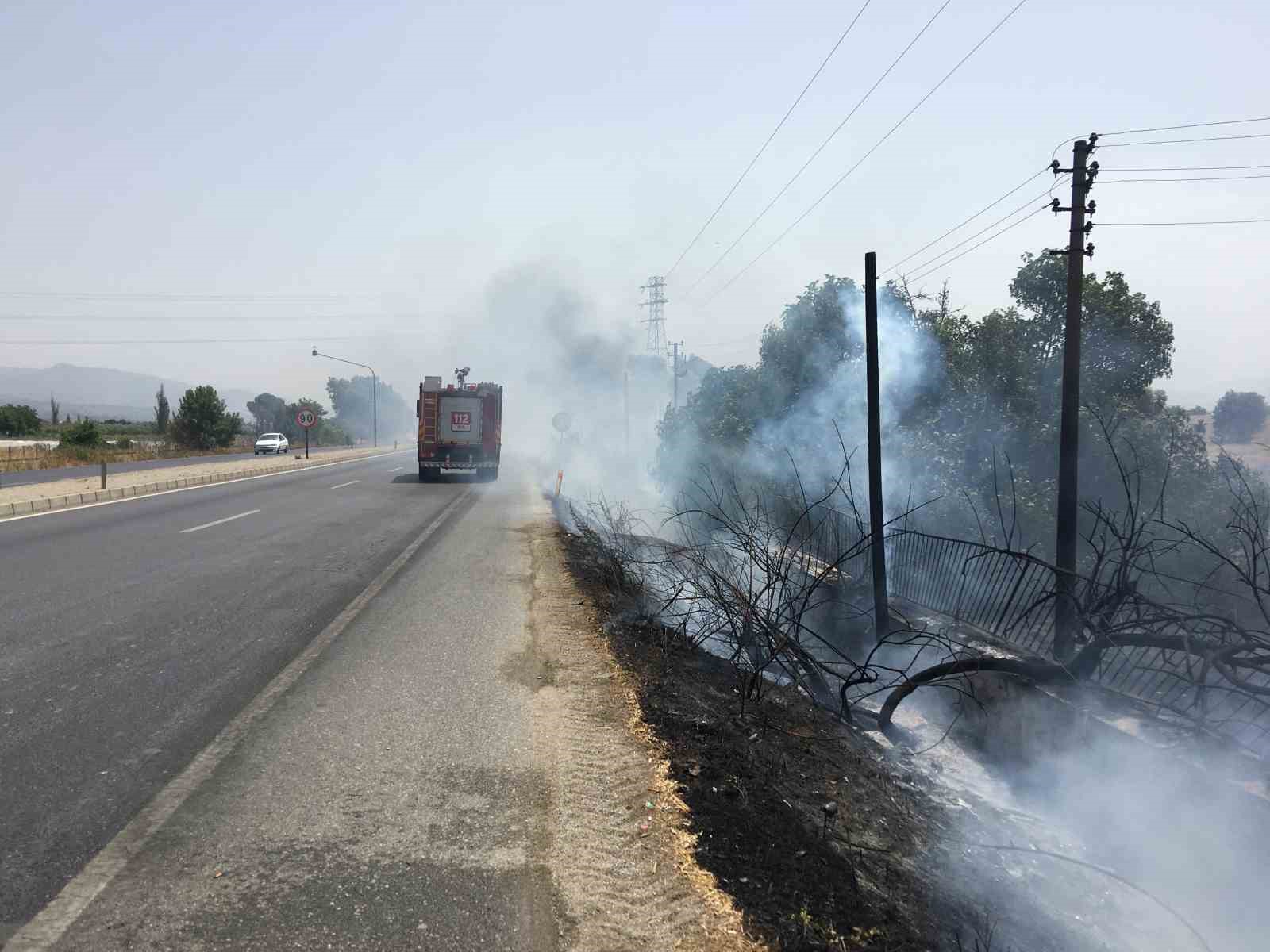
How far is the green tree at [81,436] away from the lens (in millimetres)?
39094

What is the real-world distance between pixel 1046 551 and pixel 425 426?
16.7m

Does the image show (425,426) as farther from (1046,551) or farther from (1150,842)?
(1150,842)

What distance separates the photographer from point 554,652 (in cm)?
629

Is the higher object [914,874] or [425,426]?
[425,426]

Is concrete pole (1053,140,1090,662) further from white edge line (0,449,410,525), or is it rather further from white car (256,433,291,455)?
white car (256,433,291,455)

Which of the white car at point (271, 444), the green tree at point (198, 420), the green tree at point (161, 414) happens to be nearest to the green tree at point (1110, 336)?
the white car at point (271, 444)

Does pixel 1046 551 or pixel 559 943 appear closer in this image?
pixel 559 943

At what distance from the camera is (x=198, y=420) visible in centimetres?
4662

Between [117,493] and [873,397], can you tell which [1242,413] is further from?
[117,493]

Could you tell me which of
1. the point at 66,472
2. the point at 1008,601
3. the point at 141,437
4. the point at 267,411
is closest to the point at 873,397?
the point at 1008,601

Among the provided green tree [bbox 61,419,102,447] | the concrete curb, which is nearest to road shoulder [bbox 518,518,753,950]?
the concrete curb

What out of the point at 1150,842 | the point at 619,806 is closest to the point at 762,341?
the point at 1150,842

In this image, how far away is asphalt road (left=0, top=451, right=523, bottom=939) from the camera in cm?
346

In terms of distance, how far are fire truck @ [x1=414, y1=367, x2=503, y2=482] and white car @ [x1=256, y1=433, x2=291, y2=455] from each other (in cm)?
2406
